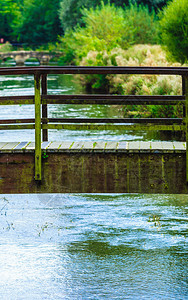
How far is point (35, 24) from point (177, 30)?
73.5 meters

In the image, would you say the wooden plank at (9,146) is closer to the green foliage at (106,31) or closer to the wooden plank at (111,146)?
the wooden plank at (111,146)

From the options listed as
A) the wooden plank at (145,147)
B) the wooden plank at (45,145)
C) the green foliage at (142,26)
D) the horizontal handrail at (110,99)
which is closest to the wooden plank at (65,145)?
the wooden plank at (45,145)

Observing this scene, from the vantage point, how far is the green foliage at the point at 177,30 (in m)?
25.8

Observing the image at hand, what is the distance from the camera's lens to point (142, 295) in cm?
907

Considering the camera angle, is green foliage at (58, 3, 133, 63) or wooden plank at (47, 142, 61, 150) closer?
wooden plank at (47, 142, 61, 150)

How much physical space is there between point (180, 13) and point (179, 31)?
862 mm

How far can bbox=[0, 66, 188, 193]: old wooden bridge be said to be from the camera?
7.27m

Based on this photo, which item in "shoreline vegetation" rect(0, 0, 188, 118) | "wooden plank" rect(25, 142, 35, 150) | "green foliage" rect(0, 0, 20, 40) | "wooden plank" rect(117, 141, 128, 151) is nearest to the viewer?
"wooden plank" rect(117, 141, 128, 151)

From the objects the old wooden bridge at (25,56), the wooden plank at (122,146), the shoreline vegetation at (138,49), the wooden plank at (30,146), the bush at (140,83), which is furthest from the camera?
the old wooden bridge at (25,56)

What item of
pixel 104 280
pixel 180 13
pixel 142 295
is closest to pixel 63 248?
pixel 104 280

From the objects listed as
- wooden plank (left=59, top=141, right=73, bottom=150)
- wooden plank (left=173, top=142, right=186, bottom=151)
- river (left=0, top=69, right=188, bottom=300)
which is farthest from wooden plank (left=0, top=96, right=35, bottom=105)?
river (left=0, top=69, right=188, bottom=300)

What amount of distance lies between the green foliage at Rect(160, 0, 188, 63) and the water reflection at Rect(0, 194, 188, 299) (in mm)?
11322

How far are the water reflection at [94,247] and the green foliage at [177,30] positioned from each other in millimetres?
11322

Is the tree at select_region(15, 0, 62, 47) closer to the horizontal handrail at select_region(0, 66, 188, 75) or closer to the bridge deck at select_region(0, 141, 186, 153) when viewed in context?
the bridge deck at select_region(0, 141, 186, 153)
